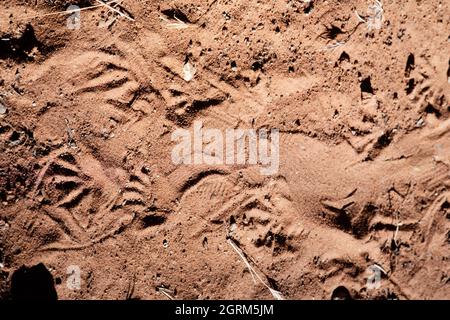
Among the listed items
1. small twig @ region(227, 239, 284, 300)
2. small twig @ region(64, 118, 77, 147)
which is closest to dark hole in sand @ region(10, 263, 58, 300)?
small twig @ region(64, 118, 77, 147)

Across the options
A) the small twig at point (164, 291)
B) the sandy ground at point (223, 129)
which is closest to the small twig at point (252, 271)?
the sandy ground at point (223, 129)

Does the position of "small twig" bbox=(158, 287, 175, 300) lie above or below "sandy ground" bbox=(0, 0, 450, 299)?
below

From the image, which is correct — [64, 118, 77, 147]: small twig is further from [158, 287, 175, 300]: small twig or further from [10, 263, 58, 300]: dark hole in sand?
[158, 287, 175, 300]: small twig

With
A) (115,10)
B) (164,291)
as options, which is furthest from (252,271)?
(115,10)

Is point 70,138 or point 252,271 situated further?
point 252,271

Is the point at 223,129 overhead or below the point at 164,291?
overhead

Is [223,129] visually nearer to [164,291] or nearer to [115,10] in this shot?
[115,10]

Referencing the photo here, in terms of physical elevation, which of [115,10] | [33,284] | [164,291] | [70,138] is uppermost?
[115,10]
